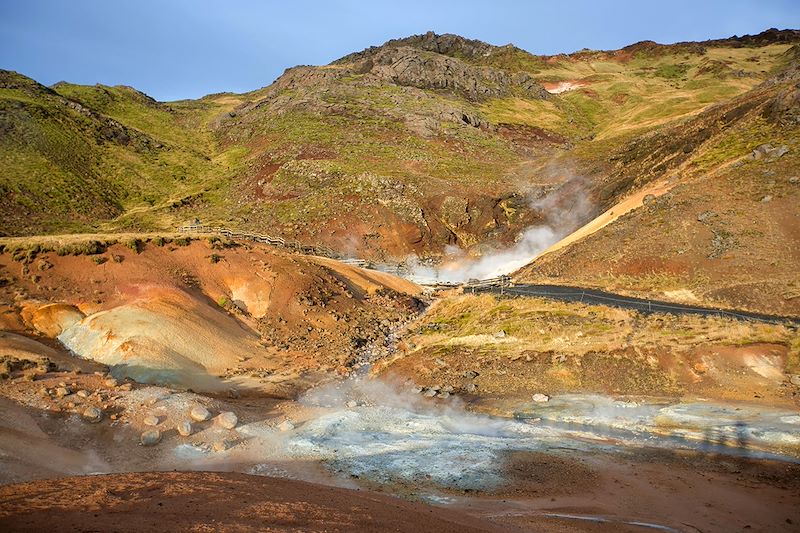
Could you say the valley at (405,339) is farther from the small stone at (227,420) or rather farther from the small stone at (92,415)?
the small stone at (227,420)

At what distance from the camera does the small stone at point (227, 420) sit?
16469 millimetres

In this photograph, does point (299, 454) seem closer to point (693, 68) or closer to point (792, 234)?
point (792, 234)

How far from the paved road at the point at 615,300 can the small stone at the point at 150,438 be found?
21.9m

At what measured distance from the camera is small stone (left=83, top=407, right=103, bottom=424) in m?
15.3

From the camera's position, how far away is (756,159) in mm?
39062

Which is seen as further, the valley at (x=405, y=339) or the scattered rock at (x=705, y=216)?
the scattered rock at (x=705, y=216)

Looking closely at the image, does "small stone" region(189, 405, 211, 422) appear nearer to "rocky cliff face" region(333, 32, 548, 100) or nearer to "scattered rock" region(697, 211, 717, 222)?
"scattered rock" region(697, 211, 717, 222)

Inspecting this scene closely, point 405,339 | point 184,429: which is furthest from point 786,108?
point 184,429

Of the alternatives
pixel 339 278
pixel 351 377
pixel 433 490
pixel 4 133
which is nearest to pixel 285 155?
pixel 4 133

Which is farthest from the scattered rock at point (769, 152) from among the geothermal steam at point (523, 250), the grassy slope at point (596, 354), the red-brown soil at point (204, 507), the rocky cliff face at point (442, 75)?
the rocky cliff face at point (442, 75)

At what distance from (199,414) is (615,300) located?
898 inches

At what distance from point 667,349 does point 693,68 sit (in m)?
125

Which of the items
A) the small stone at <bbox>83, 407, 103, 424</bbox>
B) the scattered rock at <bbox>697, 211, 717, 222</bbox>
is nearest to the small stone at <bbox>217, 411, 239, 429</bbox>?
the small stone at <bbox>83, 407, 103, 424</bbox>

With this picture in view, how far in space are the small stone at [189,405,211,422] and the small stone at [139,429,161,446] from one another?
1332mm
